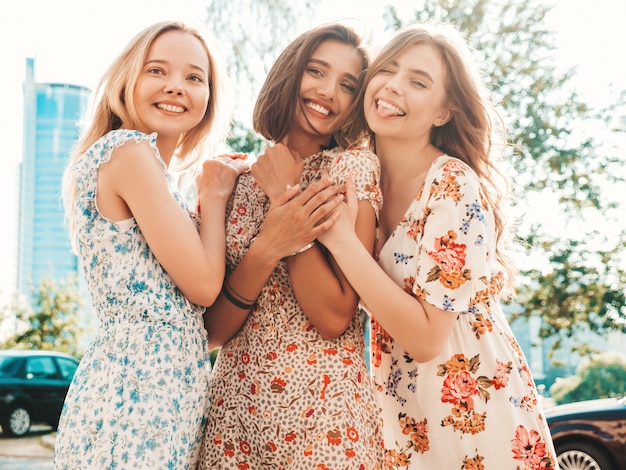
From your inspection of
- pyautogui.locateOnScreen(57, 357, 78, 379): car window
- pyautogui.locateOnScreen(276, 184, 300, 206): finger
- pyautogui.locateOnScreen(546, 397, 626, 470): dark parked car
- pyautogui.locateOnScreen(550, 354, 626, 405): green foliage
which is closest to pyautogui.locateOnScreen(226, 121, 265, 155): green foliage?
pyautogui.locateOnScreen(57, 357, 78, 379): car window

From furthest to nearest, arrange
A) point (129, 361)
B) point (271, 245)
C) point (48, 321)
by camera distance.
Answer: point (48, 321) < point (271, 245) < point (129, 361)

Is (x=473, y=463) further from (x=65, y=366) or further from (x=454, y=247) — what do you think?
(x=65, y=366)

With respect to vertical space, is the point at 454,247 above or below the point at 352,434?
above

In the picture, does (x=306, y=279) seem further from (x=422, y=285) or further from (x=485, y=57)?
(x=485, y=57)

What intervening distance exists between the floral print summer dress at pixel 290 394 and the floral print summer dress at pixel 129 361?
0.10 m

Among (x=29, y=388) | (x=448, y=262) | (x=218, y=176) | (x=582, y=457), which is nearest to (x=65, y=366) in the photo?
(x=29, y=388)

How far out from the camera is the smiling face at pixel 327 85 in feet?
8.02

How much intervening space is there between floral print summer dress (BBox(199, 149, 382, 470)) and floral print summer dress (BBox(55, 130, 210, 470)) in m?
0.10

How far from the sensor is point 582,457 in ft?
20.6

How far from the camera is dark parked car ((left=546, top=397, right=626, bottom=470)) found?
241 inches

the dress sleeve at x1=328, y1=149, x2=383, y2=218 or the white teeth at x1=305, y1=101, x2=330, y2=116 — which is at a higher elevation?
the white teeth at x1=305, y1=101, x2=330, y2=116

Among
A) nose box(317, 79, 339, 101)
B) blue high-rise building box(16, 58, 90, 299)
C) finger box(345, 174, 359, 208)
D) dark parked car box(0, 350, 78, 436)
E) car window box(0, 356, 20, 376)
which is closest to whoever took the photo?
finger box(345, 174, 359, 208)

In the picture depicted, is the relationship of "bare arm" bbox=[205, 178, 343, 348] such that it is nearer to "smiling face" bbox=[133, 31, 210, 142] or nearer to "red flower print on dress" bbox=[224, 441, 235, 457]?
"red flower print on dress" bbox=[224, 441, 235, 457]

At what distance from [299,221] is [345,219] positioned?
0.14m
